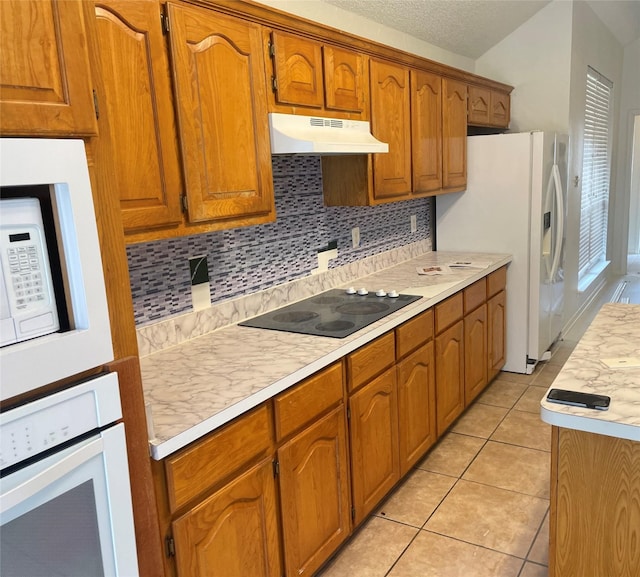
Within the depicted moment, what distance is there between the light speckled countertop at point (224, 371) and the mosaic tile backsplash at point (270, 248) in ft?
0.62

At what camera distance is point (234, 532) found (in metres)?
1.66

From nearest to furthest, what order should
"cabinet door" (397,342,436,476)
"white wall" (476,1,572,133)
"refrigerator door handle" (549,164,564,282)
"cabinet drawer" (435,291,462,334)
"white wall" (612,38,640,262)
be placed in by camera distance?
"cabinet door" (397,342,436,476) < "cabinet drawer" (435,291,462,334) < "refrigerator door handle" (549,164,564,282) < "white wall" (476,1,572,133) < "white wall" (612,38,640,262)

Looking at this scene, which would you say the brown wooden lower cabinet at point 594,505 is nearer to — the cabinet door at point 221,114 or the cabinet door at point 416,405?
the cabinet door at point 416,405

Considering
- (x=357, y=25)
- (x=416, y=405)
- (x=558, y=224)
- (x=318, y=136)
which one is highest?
(x=357, y=25)

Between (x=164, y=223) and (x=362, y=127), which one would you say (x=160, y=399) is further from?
(x=362, y=127)

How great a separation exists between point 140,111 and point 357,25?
201 centimetres

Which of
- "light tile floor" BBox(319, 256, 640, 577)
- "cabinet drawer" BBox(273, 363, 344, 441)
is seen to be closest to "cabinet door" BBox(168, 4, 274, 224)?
"cabinet drawer" BBox(273, 363, 344, 441)

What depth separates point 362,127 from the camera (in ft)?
8.68

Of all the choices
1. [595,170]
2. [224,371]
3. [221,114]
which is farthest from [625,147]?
[224,371]

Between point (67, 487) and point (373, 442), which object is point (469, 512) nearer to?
point (373, 442)

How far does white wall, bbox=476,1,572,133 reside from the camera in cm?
432

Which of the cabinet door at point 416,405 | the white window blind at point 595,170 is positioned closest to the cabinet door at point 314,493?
the cabinet door at point 416,405

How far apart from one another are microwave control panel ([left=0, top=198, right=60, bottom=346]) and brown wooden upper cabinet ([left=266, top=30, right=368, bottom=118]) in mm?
1310

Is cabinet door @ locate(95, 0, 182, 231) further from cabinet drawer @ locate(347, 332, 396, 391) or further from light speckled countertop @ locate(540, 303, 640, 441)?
light speckled countertop @ locate(540, 303, 640, 441)
